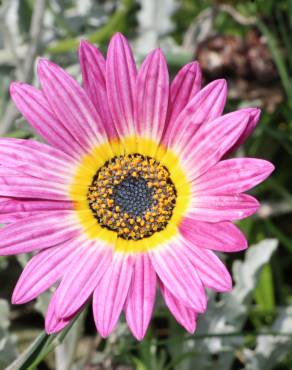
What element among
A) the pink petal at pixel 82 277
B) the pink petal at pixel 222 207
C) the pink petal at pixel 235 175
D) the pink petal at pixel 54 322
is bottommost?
the pink petal at pixel 54 322

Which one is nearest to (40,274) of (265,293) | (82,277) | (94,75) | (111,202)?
(82,277)

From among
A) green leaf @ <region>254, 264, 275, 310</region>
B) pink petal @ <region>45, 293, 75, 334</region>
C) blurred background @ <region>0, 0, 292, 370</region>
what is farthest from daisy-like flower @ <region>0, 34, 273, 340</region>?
green leaf @ <region>254, 264, 275, 310</region>

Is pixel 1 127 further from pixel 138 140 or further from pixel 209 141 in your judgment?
pixel 209 141

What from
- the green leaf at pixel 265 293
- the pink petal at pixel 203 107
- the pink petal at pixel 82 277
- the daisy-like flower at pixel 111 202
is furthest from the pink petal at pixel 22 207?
the green leaf at pixel 265 293

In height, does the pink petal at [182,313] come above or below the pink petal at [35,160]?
below

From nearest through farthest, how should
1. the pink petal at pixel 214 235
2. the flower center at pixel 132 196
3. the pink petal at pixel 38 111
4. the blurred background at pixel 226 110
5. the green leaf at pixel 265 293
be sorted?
the pink petal at pixel 214 235
the pink petal at pixel 38 111
the flower center at pixel 132 196
the blurred background at pixel 226 110
the green leaf at pixel 265 293

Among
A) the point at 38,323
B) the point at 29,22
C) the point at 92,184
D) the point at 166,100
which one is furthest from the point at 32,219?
the point at 29,22

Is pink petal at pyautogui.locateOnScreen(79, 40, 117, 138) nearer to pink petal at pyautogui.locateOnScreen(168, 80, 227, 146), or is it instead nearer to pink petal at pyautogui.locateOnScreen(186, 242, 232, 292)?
pink petal at pyautogui.locateOnScreen(168, 80, 227, 146)

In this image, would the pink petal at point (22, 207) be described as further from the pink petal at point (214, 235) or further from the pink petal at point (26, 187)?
the pink petal at point (214, 235)
